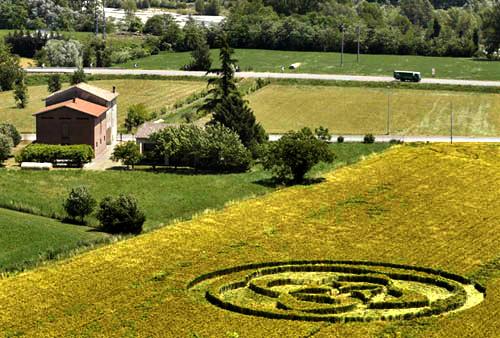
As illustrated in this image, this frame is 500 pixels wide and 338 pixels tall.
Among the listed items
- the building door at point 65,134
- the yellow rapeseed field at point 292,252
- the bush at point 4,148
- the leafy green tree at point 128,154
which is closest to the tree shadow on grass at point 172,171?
the leafy green tree at point 128,154

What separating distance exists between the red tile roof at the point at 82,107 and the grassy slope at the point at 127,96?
374 inches

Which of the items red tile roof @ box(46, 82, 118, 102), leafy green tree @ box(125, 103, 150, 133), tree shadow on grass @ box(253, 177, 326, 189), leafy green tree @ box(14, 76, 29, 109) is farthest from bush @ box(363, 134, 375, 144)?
leafy green tree @ box(14, 76, 29, 109)

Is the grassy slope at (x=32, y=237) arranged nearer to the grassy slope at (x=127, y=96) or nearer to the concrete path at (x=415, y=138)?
the concrete path at (x=415, y=138)

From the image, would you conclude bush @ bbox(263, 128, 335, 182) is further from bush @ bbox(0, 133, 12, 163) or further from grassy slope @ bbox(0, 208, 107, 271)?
bush @ bbox(0, 133, 12, 163)

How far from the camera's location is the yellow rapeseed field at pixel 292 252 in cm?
6656

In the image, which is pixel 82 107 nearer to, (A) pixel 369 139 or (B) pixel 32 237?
(A) pixel 369 139

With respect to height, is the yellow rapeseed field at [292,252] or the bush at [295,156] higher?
the bush at [295,156]

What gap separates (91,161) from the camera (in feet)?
416

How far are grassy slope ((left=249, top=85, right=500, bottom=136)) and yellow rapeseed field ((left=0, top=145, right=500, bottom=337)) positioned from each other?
26664mm

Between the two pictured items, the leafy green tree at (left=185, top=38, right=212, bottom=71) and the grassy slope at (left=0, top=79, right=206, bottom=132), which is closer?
the grassy slope at (left=0, top=79, right=206, bottom=132)

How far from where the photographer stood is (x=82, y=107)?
443 ft

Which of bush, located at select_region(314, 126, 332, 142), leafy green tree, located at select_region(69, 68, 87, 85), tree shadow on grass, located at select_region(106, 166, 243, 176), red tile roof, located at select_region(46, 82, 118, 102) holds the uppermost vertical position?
red tile roof, located at select_region(46, 82, 118, 102)

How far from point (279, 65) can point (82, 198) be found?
9925 cm

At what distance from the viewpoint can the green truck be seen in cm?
17788
